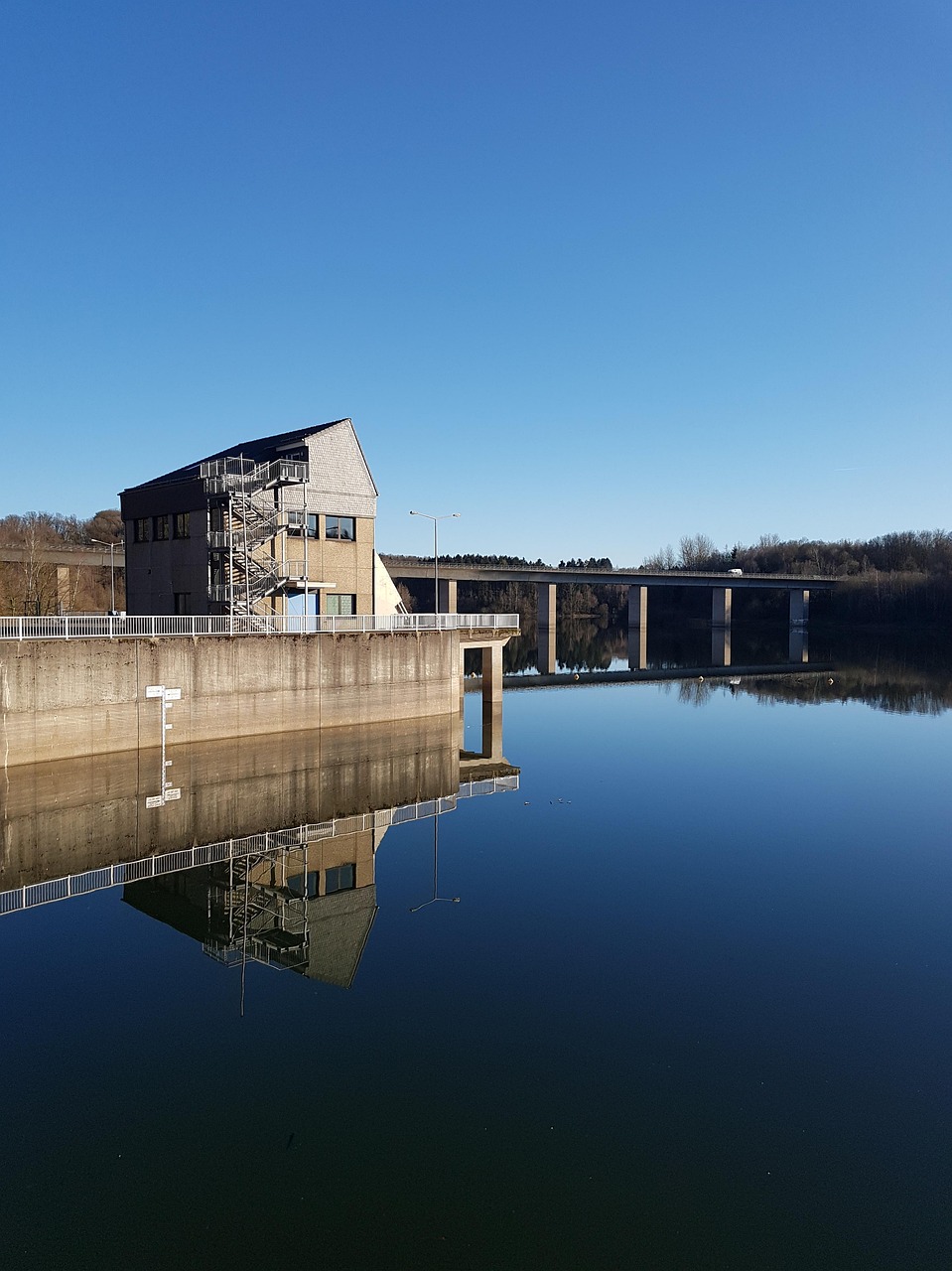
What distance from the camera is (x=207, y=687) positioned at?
37000 mm

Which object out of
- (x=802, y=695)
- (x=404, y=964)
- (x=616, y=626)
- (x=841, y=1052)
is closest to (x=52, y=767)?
(x=404, y=964)

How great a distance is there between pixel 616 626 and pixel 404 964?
157308 mm

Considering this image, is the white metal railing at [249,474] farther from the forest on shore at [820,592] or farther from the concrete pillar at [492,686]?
the forest on shore at [820,592]

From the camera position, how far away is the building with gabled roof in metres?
44.8

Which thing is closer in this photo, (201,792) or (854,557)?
(201,792)

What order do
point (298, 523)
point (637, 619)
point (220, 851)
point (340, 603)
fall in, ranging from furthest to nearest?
point (637, 619) → point (340, 603) → point (298, 523) → point (220, 851)

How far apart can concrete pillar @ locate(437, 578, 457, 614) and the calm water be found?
91.1 m

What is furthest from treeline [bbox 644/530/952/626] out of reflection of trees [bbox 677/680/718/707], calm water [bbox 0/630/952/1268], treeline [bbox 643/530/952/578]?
calm water [bbox 0/630/952/1268]

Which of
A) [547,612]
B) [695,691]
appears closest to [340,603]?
[695,691]

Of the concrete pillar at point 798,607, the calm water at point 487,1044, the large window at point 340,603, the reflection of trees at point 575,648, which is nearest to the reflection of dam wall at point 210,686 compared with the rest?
the large window at point 340,603

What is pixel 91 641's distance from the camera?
→ 33.1 metres

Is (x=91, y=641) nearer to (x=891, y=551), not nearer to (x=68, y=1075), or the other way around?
(x=68, y=1075)

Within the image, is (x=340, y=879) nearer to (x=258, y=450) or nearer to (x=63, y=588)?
(x=258, y=450)

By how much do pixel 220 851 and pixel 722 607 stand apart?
134 metres
